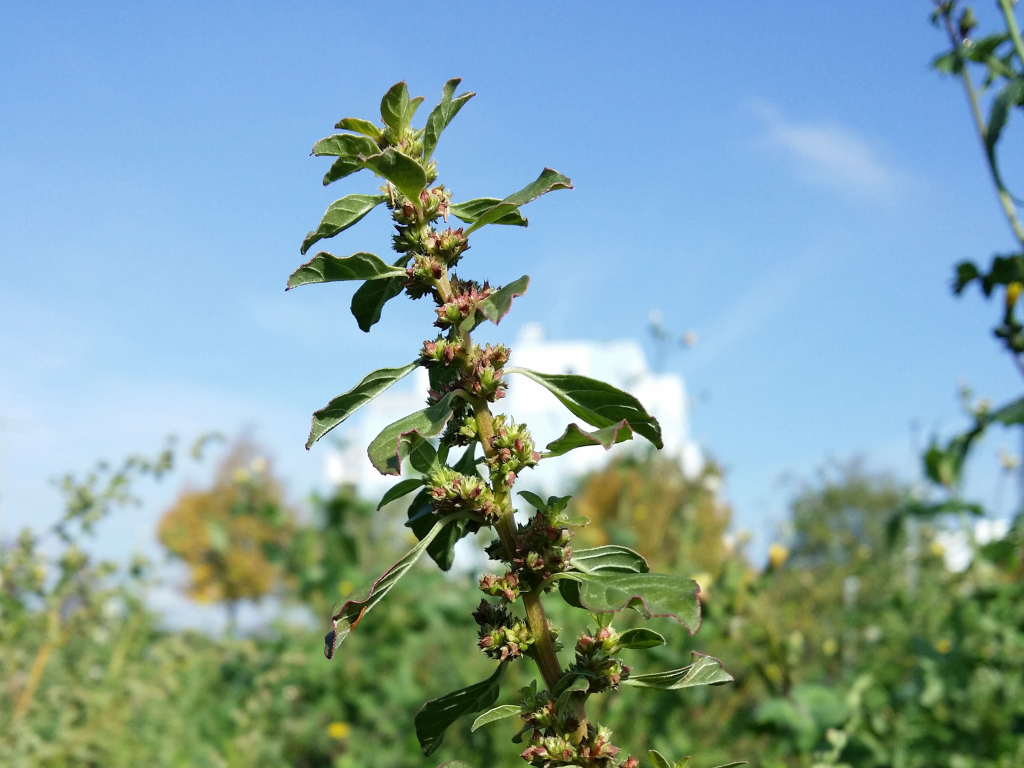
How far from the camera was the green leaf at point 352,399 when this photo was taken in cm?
73

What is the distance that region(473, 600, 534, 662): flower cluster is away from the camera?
749 millimetres

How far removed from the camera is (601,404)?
0.78 meters

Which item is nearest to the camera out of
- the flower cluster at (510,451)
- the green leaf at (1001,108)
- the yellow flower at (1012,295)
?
the flower cluster at (510,451)

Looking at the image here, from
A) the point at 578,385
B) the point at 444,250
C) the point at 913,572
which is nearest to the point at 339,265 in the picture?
the point at 444,250

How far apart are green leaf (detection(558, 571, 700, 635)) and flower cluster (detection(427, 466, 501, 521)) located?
0.32 feet

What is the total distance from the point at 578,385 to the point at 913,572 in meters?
6.26

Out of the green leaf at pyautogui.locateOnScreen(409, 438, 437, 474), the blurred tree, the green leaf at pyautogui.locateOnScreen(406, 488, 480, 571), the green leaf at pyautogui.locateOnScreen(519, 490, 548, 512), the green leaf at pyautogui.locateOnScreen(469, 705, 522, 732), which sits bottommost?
the green leaf at pyautogui.locateOnScreen(469, 705, 522, 732)

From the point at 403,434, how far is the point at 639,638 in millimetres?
290

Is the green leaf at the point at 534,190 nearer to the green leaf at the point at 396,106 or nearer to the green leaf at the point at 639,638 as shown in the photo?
the green leaf at the point at 396,106

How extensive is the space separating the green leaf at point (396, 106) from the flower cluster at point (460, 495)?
331mm

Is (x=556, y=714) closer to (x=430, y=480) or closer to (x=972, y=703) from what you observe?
(x=430, y=480)

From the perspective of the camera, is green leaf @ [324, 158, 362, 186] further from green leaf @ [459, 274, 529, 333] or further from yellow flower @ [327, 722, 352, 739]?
yellow flower @ [327, 722, 352, 739]

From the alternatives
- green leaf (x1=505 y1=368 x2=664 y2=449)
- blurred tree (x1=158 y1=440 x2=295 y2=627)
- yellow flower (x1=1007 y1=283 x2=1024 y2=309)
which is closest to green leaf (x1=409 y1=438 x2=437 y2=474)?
green leaf (x1=505 y1=368 x2=664 y2=449)

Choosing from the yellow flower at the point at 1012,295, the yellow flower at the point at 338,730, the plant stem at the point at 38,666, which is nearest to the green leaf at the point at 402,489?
the yellow flower at the point at 1012,295
